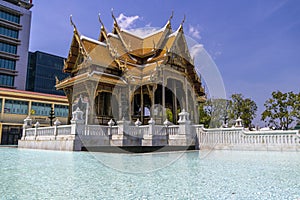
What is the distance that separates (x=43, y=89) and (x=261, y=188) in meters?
49.0

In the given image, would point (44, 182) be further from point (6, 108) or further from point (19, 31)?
point (19, 31)

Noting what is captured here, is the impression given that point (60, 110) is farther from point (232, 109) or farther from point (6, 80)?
point (232, 109)

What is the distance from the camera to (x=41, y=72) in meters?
46.8

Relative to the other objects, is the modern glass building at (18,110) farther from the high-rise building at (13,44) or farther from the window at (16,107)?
the high-rise building at (13,44)

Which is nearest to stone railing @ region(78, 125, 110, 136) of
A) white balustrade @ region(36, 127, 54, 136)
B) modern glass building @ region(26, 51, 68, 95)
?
white balustrade @ region(36, 127, 54, 136)

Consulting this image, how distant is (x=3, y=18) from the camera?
36188mm

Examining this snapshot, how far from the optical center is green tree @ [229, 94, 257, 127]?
905 inches

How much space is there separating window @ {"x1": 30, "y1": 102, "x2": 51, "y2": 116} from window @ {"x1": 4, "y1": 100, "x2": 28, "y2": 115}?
670mm

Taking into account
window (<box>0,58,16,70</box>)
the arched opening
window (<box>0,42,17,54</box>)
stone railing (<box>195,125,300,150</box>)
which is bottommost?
stone railing (<box>195,125,300,150</box>)

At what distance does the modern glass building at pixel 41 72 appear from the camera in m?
46.2

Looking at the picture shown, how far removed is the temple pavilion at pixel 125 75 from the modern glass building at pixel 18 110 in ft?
33.4

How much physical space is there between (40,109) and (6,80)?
14013mm

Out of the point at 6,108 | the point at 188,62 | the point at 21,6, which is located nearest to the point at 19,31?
the point at 21,6

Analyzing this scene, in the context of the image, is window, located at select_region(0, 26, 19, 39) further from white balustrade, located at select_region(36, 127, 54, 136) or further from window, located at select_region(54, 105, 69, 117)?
white balustrade, located at select_region(36, 127, 54, 136)
